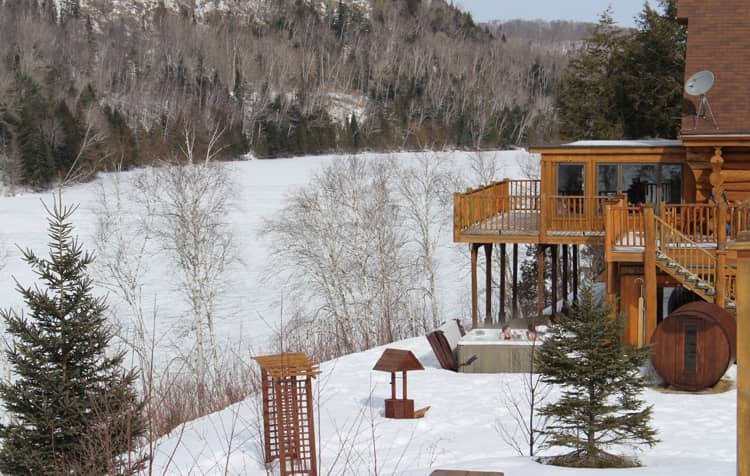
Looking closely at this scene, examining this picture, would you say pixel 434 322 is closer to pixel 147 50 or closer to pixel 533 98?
pixel 533 98

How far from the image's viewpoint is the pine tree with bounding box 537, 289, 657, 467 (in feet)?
33.1

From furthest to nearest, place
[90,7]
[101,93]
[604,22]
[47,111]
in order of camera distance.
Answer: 1. [90,7]
2. [101,93]
3. [47,111]
4. [604,22]

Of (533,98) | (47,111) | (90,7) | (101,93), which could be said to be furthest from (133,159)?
(90,7)

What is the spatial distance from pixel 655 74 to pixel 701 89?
14.8 meters

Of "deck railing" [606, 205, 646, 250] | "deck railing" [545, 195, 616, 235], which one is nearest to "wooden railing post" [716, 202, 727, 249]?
"deck railing" [606, 205, 646, 250]

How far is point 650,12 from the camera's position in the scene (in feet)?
105

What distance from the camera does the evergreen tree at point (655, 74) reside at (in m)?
31.4

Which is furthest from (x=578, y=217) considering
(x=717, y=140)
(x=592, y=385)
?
(x=592, y=385)

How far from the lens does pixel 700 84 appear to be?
17.7 m

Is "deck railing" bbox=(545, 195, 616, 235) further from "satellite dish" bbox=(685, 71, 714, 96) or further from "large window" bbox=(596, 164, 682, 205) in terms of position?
"satellite dish" bbox=(685, 71, 714, 96)

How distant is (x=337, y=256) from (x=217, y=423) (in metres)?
18.7

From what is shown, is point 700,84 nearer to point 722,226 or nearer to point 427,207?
point 722,226

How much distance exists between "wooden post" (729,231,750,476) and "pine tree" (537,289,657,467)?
200 inches

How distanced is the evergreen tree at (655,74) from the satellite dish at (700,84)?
13.3m
